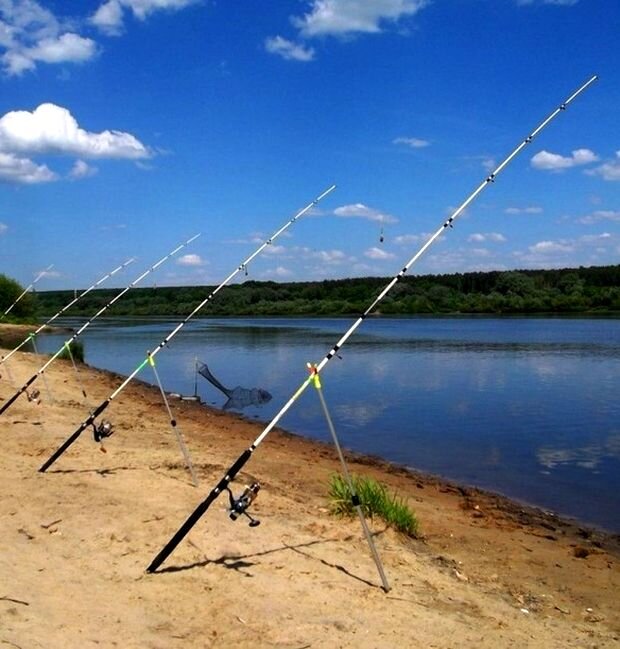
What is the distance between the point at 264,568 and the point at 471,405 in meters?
16.5

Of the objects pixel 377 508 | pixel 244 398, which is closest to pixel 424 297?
pixel 244 398

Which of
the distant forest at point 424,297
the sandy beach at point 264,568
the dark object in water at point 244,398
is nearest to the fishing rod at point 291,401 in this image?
the sandy beach at point 264,568

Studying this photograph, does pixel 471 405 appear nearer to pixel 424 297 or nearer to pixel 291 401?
pixel 291 401

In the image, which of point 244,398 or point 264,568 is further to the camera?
point 244,398

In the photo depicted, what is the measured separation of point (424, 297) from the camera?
4341 inches

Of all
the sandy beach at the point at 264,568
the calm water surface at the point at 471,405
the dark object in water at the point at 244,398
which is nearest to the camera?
the sandy beach at the point at 264,568

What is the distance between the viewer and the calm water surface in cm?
1330

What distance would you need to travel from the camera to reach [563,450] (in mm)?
15320

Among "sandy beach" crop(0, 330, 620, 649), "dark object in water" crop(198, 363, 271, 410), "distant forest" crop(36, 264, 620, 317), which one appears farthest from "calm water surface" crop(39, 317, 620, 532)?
"distant forest" crop(36, 264, 620, 317)

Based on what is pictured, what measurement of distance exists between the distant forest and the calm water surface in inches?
1932

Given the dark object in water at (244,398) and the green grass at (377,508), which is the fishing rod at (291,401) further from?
the dark object in water at (244,398)

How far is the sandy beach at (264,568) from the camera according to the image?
4.89 metres

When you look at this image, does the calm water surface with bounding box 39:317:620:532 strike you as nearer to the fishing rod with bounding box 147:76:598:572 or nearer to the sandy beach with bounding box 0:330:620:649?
the sandy beach with bounding box 0:330:620:649

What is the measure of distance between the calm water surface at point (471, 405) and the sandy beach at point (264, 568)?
7.89 feet
